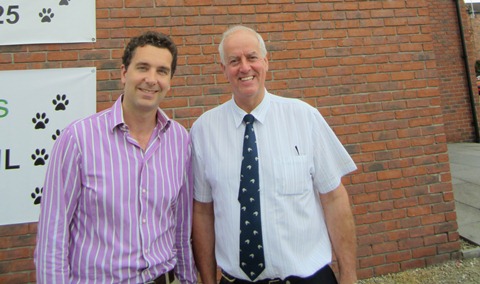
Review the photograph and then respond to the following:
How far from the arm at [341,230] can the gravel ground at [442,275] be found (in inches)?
64.2

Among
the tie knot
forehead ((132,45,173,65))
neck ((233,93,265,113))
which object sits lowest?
the tie knot

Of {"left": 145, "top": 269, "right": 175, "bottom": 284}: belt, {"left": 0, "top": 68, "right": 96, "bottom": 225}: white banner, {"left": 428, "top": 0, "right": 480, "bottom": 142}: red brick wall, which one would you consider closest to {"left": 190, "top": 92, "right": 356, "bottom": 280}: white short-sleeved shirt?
{"left": 145, "top": 269, "right": 175, "bottom": 284}: belt

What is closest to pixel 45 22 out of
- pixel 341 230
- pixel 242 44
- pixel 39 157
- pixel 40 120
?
pixel 40 120

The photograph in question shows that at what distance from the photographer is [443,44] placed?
24.3ft

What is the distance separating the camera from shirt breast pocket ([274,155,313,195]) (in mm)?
1457

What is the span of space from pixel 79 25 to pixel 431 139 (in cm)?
339

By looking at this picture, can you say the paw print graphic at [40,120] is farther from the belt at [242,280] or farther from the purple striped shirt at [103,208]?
the belt at [242,280]

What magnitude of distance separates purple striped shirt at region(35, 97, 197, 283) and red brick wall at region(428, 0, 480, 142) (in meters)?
7.94

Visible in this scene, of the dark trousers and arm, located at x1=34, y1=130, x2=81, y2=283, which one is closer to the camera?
arm, located at x1=34, y1=130, x2=81, y2=283

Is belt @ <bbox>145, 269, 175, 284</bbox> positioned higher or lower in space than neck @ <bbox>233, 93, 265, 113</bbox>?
lower

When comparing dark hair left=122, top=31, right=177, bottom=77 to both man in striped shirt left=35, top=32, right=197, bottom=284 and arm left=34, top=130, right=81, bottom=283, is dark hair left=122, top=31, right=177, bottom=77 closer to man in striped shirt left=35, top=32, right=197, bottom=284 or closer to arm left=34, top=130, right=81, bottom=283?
man in striped shirt left=35, top=32, right=197, bottom=284

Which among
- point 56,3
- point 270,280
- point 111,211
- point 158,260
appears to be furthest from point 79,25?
point 270,280

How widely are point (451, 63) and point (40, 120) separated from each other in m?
8.33

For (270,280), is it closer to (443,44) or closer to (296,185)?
(296,185)
